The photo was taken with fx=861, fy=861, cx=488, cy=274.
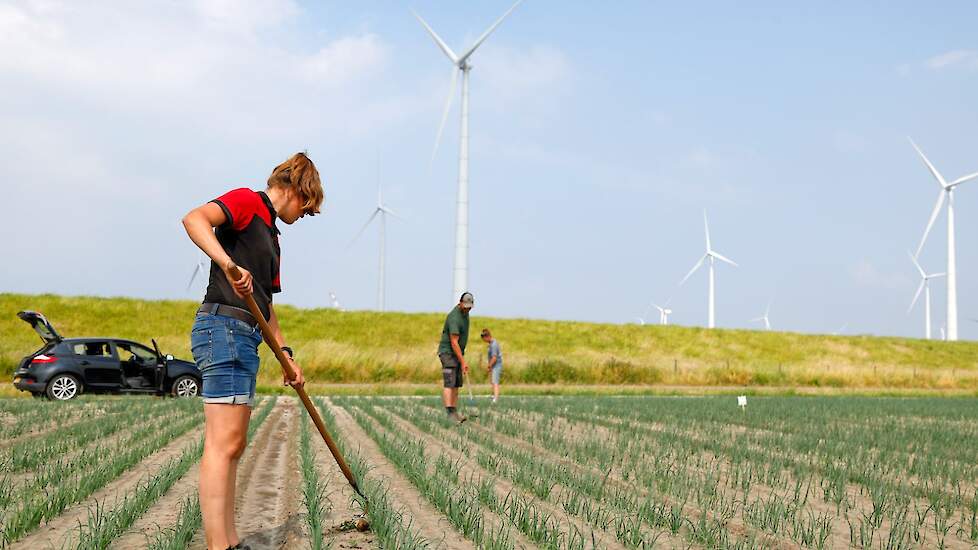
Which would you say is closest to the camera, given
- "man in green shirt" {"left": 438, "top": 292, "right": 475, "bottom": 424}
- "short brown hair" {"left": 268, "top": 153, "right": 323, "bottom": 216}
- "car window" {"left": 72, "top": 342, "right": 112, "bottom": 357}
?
"short brown hair" {"left": 268, "top": 153, "right": 323, "bottom": 216}

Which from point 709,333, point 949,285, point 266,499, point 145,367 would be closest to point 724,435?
point 266,499

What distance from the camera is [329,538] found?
5348mm

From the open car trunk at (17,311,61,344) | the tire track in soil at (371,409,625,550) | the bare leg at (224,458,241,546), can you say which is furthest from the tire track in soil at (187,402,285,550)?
the open car trunk at (17,311,61,344)

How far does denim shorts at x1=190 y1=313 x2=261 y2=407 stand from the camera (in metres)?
4.39

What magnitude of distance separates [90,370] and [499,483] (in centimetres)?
1432

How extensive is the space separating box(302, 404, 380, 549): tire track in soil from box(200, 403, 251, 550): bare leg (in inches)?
35.5

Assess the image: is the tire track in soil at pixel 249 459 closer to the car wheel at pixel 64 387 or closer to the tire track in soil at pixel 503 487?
the tire track in soil at pixel 503 487

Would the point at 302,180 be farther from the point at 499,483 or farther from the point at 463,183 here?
the point at 463,183

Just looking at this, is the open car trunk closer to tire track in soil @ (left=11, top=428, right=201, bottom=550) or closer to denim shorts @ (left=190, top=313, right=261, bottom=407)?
tire track in soil @ (left=11, top=428, right=201, bottom=550)

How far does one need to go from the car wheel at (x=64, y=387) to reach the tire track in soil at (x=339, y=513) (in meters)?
12.2

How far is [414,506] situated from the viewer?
6.58 metres

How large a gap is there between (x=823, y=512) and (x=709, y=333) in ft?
160

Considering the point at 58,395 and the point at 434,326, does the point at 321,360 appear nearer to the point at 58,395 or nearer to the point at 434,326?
the point at 58,395

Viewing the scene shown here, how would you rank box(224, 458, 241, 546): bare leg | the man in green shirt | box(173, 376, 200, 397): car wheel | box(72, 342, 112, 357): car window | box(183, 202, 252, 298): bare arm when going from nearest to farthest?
box(183, 202, 252, 298): bare arm < box(224, 458, 241, 546): bare leg < the man in green shirt < box(72, 342, 112, 357): car window < box(173, 376, 200, 397): car wheel
